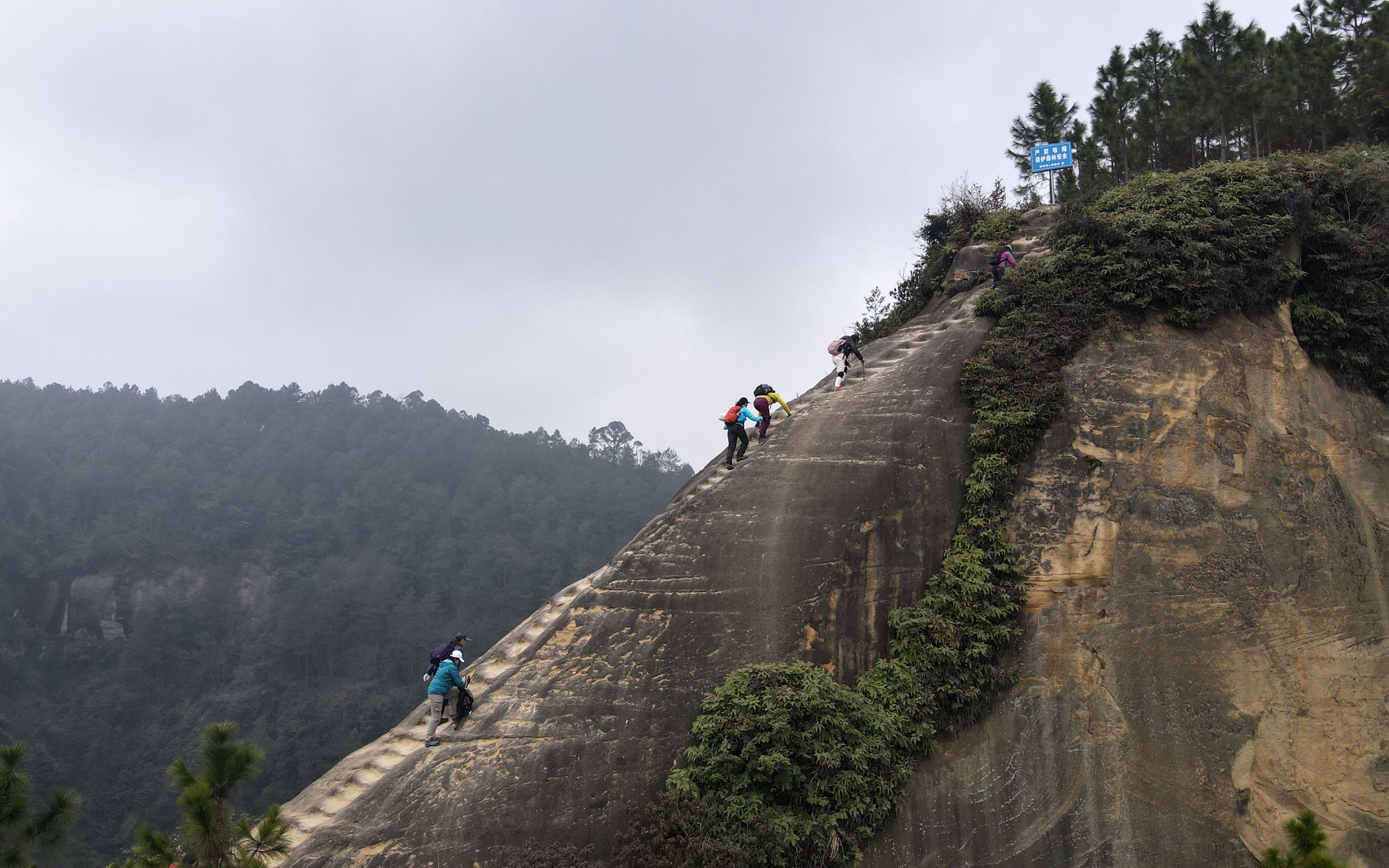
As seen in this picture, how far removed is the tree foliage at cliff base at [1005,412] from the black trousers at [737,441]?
3.16 m

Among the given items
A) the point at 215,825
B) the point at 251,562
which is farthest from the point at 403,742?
the point at 251,562

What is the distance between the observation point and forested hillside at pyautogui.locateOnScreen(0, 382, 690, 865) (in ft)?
186

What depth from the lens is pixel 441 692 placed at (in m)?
10.0

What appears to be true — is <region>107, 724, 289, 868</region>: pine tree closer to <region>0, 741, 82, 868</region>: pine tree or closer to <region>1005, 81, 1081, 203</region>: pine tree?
<region>0, 741, 82, 868</region>: pine tree

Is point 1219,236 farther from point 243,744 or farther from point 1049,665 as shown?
point 243,744

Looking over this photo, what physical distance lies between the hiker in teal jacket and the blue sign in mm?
14934

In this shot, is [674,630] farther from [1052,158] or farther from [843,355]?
[1052,158]

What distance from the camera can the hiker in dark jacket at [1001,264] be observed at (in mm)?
14078

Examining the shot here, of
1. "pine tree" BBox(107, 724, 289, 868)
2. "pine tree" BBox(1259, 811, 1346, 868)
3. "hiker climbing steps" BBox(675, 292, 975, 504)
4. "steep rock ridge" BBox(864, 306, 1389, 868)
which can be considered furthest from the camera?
"hiker climbing steps" BBox(675, 292, 975, 504)

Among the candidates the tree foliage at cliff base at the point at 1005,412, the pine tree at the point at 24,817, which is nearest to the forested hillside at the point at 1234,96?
the tree foliage at cliff base at the point at 1005,412

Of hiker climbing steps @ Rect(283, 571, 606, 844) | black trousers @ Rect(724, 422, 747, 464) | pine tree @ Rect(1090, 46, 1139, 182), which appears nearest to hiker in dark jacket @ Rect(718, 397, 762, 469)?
black trousers @ Rect(724, 422, 747, 464)

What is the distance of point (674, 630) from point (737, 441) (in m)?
3.18

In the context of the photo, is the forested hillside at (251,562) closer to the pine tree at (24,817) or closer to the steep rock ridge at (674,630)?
the pine tree at (24,817)

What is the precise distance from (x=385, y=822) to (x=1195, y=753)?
974 cm
